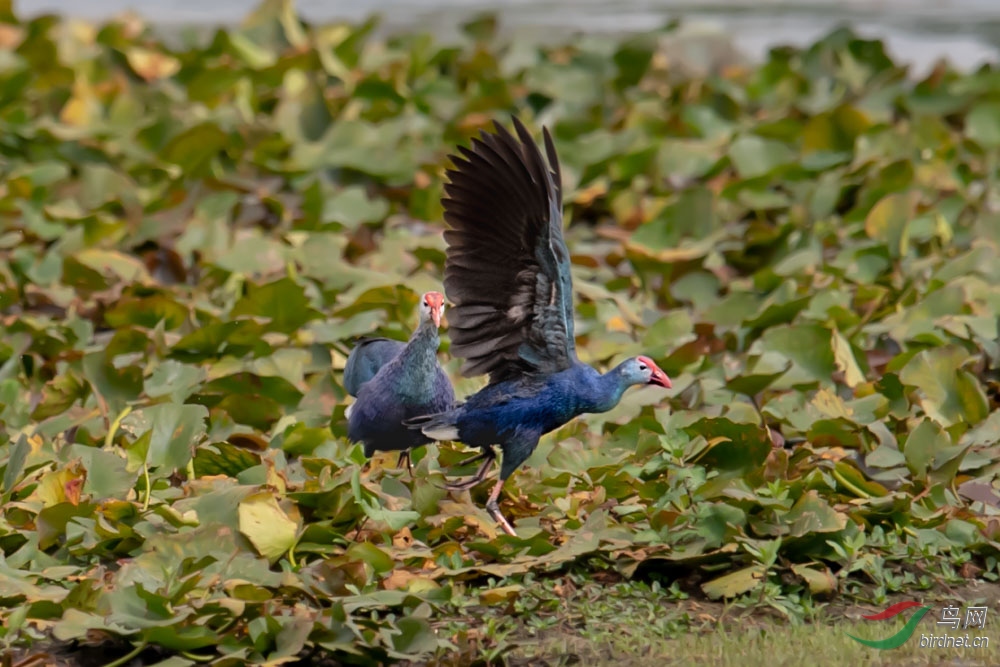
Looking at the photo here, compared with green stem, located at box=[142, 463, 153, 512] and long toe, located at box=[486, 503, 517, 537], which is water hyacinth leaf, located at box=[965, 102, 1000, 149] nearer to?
long toe, located at box=[486, 503, 517, 537]

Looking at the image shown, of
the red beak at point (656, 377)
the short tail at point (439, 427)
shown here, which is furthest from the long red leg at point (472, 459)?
the red beak at point (656, 377)

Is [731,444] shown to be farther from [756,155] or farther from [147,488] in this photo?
[756,155]

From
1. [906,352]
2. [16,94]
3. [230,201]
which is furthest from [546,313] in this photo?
[16,94]

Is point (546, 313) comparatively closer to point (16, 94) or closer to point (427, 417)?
point (427, 417)

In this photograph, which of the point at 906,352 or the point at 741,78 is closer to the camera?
the point at 906,352

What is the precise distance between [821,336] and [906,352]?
0.26 m

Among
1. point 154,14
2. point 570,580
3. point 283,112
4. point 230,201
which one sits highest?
point 154,14

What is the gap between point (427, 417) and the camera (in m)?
3.76

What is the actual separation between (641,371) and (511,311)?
0.36 metres

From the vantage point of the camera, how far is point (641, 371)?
3699 mm

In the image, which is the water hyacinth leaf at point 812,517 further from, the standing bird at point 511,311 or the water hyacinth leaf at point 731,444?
the standing bird at point 511,311

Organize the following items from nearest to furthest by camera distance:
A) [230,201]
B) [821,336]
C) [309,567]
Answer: [309,567]
[821,336]
[230,201]

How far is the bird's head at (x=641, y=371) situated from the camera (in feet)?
12.1

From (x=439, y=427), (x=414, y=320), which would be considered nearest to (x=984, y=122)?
(x=414, y=320)
